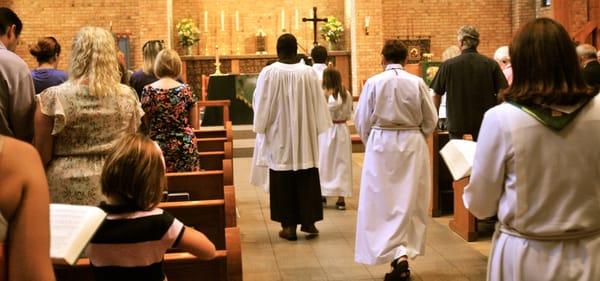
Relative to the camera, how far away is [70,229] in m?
2.08

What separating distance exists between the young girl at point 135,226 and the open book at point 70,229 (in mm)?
674

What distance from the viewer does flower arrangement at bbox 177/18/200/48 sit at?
56.0 ft

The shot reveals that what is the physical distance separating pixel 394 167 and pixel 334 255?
1210 millimetres

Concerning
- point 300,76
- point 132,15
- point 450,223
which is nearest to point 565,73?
point 300,76

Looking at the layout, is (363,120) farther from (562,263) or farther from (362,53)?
(362,53)

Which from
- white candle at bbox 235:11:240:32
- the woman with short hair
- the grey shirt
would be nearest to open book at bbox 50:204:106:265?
the woman with short hair

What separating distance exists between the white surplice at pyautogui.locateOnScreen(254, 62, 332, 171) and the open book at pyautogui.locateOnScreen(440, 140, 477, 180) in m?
3.86

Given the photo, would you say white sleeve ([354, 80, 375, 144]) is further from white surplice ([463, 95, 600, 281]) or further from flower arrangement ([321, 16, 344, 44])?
flower arrangement ([321, 16, 344, 44])

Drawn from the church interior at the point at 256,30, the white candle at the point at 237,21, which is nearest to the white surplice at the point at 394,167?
the church interior at the point at 256,30

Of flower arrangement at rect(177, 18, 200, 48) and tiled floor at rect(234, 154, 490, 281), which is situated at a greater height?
flower arrangement at rect(177, 18, 200, 48)

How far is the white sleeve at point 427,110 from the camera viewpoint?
18.4ft

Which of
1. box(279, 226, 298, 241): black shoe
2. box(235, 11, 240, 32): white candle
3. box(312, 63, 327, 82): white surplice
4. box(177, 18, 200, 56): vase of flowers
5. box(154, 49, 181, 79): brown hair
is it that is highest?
box(235, 11, 240, 32): white candle

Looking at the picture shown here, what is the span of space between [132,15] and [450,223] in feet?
39.1

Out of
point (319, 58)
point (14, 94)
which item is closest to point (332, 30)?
point (319, 58)
